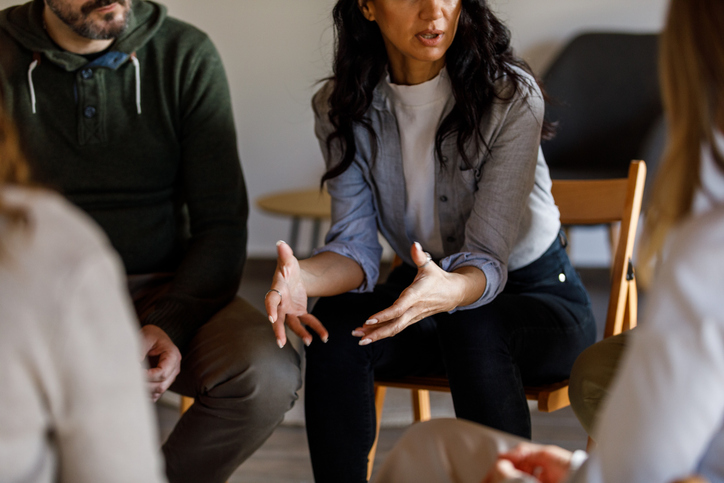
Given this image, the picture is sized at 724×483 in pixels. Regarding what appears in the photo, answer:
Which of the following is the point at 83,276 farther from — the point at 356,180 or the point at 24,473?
the point at 356,180

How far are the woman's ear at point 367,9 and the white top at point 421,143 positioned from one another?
127 millimetres

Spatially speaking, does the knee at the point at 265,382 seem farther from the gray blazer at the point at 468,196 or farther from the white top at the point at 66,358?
the white top at the point at 66,358

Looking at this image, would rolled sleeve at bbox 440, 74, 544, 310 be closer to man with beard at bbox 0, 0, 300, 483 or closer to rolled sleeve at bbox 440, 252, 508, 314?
rolled sleeve at bbox 440, 252, 508, 314

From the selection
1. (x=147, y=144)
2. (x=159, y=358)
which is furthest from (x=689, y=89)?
(x=147, y=144)

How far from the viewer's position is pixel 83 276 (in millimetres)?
506

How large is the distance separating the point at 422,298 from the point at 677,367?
604mm

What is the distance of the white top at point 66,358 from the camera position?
1.64 feet

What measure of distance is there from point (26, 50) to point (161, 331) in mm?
623

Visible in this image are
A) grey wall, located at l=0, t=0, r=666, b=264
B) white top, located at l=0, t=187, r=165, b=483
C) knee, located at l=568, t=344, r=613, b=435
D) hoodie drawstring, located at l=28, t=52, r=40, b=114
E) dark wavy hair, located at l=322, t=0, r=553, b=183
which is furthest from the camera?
grey wall, located at l=0, t=0, r=666, b=264

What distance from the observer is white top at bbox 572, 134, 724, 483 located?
52 centimetres

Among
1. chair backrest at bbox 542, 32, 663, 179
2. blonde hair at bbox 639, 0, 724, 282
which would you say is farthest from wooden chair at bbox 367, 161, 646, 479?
chair backrest at bbox 542, 32, 663, 179

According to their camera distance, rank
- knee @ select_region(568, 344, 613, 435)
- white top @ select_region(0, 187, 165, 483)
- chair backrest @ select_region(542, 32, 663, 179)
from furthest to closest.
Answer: chair backrest @ select_region(542, 32, 663, 179)
knee @ select_region(568, 344, 613, 435)
white top @ select_region(0, 187, 165, 483)

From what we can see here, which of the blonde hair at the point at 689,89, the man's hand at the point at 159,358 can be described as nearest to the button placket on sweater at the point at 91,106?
the man's hand at the point at 159,358

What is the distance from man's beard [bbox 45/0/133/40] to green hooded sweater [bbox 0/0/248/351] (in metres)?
0.05
